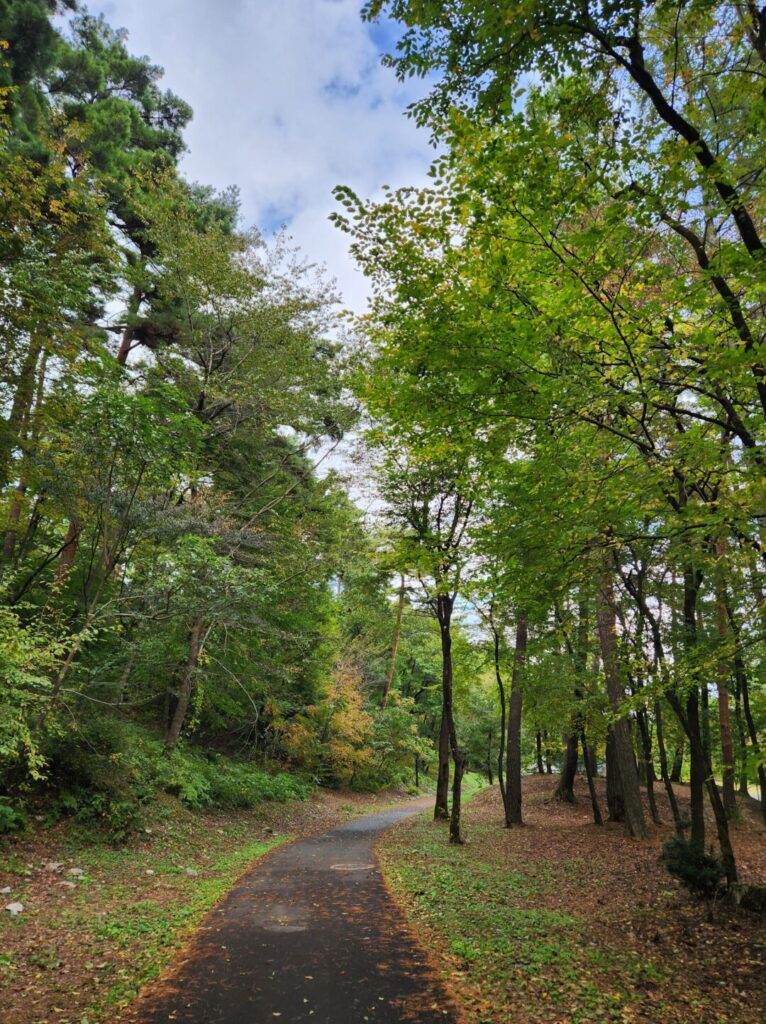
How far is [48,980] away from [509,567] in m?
5.65

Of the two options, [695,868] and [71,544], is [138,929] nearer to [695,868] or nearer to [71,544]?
[695,868]

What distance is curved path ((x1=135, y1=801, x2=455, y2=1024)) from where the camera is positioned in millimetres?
4184

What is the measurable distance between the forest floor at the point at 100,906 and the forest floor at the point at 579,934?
2.82 meters

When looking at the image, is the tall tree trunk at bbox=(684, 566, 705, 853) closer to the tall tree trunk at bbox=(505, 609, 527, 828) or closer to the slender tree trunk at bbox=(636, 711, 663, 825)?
the slender tree trunk at bbox=(636, 711, 663, 825)

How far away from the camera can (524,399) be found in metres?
4.98

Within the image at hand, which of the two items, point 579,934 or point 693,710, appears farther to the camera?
point 693,710

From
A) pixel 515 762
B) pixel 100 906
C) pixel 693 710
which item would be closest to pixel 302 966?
pixel 100 906

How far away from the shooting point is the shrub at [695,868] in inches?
280

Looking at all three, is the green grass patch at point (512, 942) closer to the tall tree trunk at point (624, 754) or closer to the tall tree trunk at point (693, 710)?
the tall tree trunk at point (693, 710)

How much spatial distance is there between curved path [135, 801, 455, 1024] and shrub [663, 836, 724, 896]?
3949 mm

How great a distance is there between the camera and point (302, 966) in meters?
5.04

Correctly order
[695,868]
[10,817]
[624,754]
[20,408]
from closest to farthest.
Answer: [695,868]
[10,817]
[20,408]
[624,754]

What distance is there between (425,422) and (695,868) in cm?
709

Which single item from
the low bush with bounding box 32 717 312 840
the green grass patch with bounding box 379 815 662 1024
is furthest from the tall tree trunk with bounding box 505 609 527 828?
the low bush with bounding box 32 717 312 840
